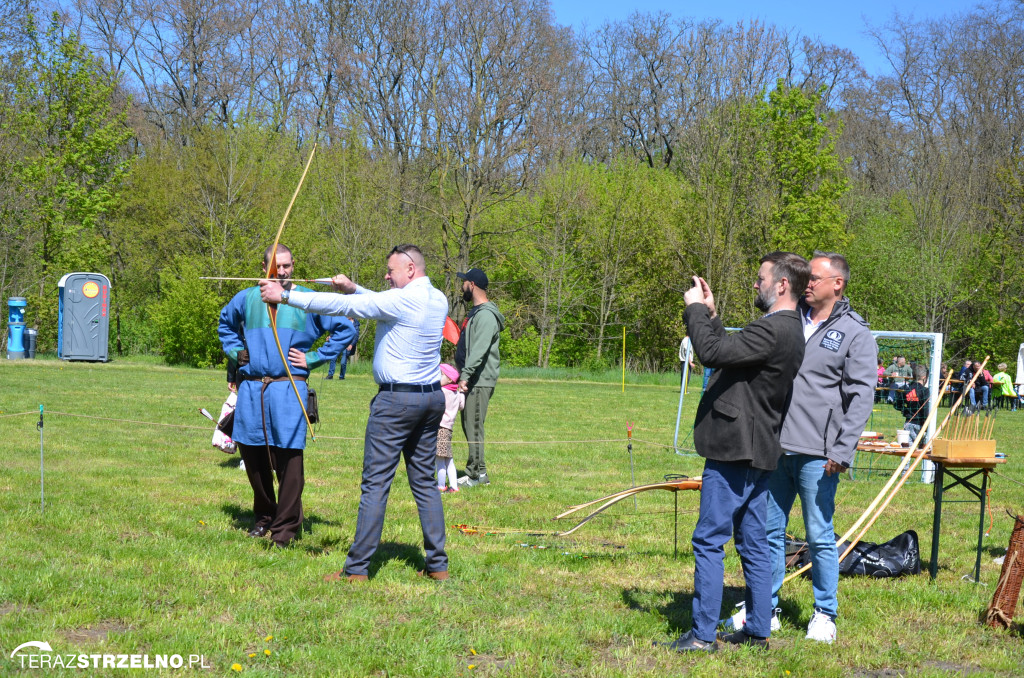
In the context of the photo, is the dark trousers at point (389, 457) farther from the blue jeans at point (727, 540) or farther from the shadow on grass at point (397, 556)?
the blue jeans at point (727, 540)

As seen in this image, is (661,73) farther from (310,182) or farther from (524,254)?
(310,182)

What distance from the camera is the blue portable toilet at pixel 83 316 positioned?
24.0 meters

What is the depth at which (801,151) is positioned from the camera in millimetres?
29531

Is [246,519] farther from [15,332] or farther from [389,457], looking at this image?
[15,332]

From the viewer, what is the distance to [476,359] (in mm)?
8047

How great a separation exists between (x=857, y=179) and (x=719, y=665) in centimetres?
3733

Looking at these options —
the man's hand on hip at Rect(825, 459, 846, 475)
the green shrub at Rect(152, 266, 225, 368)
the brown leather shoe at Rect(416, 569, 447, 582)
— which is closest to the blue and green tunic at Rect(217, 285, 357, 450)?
the brown leather shoe at Rect(416, 569, 447, 582)

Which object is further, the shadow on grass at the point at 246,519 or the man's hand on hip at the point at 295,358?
the shadow on grass at the point at 246,519

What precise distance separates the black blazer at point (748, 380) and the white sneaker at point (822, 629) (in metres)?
1.03

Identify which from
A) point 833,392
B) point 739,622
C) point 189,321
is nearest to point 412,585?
point 739,622

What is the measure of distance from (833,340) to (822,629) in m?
1.47

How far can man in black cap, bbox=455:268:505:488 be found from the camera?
809 cm

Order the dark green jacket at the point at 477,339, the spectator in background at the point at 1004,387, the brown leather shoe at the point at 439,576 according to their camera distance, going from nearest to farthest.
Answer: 1. the brown leather shoe at the point at 439,576
2. the dark green jacket at the point at 477,339
3. the spectator in background at the point at 1004,387

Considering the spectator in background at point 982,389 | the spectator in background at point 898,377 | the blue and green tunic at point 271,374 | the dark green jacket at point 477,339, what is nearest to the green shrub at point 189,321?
the spectator in background at point 898,377
